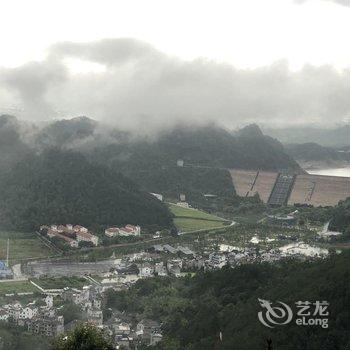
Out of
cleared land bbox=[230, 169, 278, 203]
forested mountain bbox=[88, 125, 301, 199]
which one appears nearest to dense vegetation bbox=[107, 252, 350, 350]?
cleared land bbox=[230, 169, 278, 203]

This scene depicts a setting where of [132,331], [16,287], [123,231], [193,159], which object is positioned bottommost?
[132,331]

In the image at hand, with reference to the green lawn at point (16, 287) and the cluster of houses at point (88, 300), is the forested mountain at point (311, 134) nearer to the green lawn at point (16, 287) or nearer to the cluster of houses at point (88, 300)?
the green lawn at point (16, 287)

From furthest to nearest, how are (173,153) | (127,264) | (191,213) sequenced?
(173,153) < (191,213) < (127,264)

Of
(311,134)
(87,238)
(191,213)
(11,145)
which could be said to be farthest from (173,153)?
(311,134)

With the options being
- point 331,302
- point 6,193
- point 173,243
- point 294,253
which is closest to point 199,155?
point 6,193

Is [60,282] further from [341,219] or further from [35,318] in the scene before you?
[341,219]

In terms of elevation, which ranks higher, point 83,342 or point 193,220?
point 83,342

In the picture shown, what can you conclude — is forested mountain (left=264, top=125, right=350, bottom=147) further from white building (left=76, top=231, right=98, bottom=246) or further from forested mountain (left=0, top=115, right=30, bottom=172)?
white building (left=76, top=231, right=98, bottom=246)

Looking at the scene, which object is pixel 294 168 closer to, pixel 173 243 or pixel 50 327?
pixel 173 243
